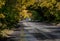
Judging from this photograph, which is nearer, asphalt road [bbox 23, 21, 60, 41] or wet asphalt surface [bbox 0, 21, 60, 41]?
Result: wet asphalt surface [bbox 0, 21, 60, 41]

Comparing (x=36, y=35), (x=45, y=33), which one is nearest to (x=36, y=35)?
(x=36, y=35)

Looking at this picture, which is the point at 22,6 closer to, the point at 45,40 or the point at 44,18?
the point at 45,40

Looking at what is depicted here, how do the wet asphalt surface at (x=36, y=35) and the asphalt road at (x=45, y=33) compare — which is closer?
the wet asphalt surface at (x=36, y=35)

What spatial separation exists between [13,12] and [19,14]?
0.99ft

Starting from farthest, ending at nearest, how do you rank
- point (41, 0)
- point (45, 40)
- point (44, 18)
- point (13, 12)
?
point (44, 18) → point (45, 40) → point (41, 0) → point (13, 12)

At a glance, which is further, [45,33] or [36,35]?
[45,33]

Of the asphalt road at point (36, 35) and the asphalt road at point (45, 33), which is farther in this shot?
the asphalt road at point (45, 33)

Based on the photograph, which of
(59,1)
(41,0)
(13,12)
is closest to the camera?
(13,12)

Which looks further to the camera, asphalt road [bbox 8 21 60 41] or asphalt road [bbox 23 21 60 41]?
asphalt road [bbox 23 21 60 41]

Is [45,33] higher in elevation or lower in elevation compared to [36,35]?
lower

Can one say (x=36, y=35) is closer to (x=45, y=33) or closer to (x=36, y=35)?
(x=36, y=35)

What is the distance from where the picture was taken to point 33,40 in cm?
1393

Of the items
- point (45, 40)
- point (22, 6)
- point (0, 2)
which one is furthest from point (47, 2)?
point (45, 40)

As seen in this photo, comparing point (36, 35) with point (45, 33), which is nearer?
point (36, 35)
